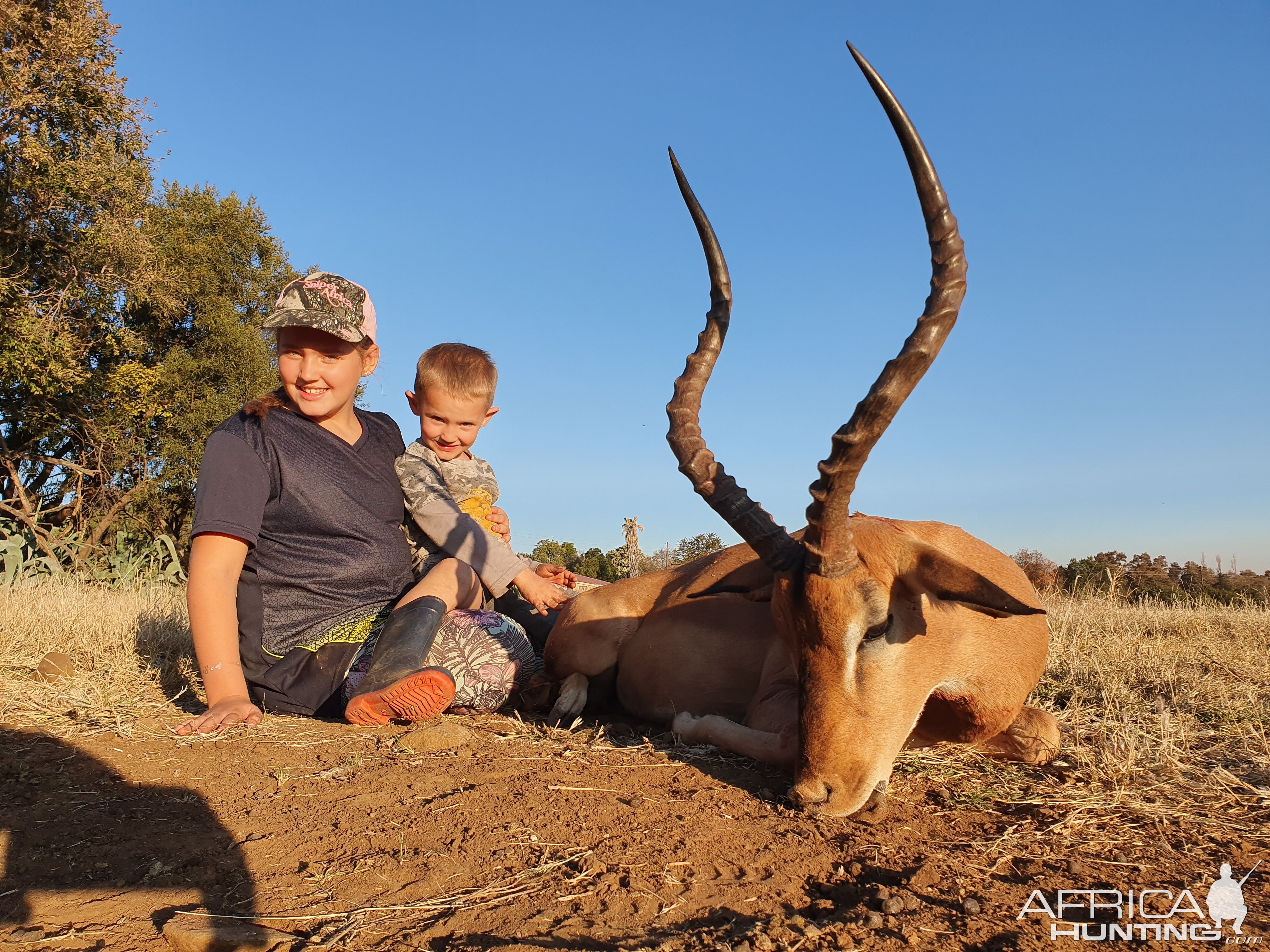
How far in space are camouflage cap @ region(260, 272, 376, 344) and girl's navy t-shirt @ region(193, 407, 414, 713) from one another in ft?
1.77

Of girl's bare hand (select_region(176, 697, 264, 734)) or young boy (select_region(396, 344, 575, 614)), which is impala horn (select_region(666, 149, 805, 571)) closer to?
young boy (select_region(396, 344, 575, 614))

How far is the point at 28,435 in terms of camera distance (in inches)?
610

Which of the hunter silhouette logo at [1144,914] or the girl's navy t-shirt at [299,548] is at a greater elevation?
the girl's navy t-shirt at [299,548]

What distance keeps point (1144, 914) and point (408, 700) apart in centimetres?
308

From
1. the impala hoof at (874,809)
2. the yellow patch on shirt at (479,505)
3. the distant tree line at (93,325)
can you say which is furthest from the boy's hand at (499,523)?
the distant tree line at (93,325)

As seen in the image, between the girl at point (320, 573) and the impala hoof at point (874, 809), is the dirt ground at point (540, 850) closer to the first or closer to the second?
the impala hoof at point (874, 809)

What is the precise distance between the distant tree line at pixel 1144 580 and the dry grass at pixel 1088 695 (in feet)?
10.6

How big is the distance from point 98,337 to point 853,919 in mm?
16733

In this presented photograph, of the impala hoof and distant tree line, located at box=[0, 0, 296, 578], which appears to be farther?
distant tree line, located at box=[0, 0, 296, 578]

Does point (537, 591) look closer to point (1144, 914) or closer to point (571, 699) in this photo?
point (571, 699)

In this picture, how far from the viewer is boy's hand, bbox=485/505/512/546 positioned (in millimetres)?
5672

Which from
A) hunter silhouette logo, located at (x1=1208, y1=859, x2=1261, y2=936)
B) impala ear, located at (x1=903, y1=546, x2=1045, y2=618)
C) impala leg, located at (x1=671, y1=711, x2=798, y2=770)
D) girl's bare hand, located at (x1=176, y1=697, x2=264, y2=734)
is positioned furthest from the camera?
girl's bare hand, located at (x1=176, y1=697, x2=264, y2=734)

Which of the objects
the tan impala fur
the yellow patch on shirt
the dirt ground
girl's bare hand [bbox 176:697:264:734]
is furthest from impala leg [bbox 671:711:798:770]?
girl's bare hand [bbox 176:697:264:734]

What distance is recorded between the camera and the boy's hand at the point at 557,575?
5.42 m
